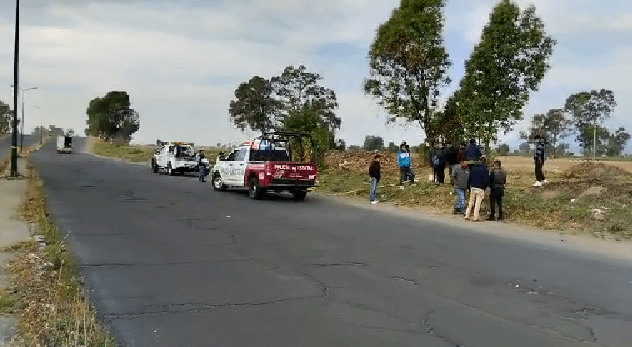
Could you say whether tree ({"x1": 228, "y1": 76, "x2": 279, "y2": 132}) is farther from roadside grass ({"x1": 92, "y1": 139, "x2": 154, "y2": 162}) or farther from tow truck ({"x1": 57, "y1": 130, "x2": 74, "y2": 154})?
tow truck ({"x1": 57, "y1": 130, "x2": 74, "y2": 154})

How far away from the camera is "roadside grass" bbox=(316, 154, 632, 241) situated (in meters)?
15.8

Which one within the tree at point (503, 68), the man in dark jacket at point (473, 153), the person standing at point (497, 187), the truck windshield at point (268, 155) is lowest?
the person standing at point (497, 187)

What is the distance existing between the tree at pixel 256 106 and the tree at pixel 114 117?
209ft

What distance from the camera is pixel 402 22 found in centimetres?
3136

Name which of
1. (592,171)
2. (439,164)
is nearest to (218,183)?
(439,164)

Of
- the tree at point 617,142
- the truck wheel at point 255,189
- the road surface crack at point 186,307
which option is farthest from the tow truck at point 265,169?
the tree at point 617,142

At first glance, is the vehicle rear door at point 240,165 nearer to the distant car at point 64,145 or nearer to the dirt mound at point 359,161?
the dirt mound at point 359,161

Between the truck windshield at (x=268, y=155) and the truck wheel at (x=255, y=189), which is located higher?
the truck windshield at (x=268, y=155)

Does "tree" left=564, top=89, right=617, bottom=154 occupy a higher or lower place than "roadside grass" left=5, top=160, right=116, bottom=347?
higher

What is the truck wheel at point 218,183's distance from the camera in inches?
1003

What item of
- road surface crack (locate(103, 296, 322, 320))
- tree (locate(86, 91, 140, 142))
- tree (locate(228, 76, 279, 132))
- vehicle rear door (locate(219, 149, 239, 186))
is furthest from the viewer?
tree (locate(86, 91, 140, 142))

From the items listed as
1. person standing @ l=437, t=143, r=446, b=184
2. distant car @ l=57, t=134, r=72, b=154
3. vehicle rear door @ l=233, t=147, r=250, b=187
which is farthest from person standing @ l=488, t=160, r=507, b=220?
distant car @ l=57, t=134, r=72, b=154

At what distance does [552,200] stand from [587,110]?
57.1 meters

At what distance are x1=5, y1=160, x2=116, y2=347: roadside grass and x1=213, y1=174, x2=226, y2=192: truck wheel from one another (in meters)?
13.6
